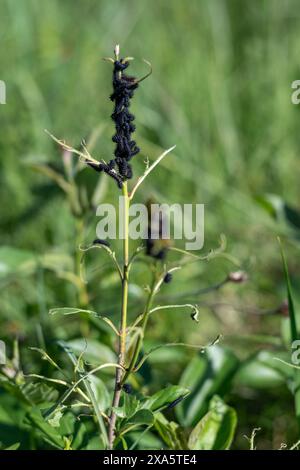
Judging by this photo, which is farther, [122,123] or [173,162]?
[173,162]

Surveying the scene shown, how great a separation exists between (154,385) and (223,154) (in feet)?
3.61

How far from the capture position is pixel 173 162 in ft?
7.12

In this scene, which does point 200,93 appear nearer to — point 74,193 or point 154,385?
point 74,193

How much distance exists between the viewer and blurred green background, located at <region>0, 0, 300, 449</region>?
4.93 ft

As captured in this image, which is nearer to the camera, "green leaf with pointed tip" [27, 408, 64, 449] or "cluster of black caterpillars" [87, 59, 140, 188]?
"cluster of black caterpillars" [87, 59, 140, 188]

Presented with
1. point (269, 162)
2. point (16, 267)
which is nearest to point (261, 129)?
point (269, 162)

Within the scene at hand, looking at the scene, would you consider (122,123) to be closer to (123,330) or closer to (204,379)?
(123,330)

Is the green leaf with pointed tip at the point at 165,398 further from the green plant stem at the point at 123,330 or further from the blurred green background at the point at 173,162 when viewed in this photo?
the blurred green background at the point at 173,162

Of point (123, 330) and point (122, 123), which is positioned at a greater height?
point (122, 123)

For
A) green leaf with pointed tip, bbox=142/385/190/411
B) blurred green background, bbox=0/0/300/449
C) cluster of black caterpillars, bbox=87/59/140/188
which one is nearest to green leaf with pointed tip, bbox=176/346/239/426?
blurred green background, bbox=0/0/300/449

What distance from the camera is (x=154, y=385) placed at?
1.44 m

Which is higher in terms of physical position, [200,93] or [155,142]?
[200,93]

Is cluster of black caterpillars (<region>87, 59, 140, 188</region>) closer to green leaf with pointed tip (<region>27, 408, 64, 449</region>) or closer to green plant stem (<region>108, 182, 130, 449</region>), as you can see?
green plant stem (<region>108, 182, 130, 449</region>)

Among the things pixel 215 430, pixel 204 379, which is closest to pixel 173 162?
pixel 204 379
